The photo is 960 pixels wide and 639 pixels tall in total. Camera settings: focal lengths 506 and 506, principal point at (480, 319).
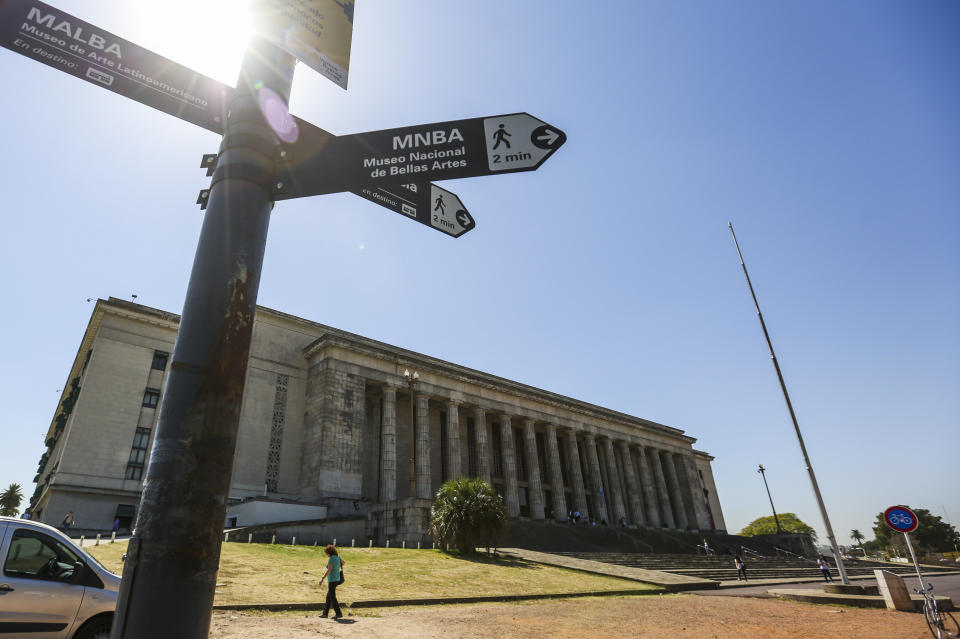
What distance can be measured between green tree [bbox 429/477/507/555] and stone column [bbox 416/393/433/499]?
499 inches

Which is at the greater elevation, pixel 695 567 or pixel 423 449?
pixel 423 449

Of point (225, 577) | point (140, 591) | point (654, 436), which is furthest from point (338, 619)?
point (654, 436)

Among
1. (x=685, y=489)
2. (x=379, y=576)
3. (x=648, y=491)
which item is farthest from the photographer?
(x=685, y=489)

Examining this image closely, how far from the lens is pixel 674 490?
58625mm

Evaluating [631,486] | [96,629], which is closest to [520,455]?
[631,486]

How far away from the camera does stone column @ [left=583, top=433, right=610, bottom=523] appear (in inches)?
1908

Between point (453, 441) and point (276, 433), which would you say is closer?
point (276, 433)

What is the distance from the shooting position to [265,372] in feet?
117

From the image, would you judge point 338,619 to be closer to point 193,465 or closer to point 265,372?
point 193,465

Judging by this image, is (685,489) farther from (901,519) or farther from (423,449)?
(901,519)

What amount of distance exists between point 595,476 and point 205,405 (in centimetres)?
5114

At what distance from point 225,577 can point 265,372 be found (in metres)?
24.3

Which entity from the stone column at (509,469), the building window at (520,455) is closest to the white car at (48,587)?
the stone column at (509,469)

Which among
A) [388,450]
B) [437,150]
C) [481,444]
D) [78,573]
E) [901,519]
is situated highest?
[481,444]
